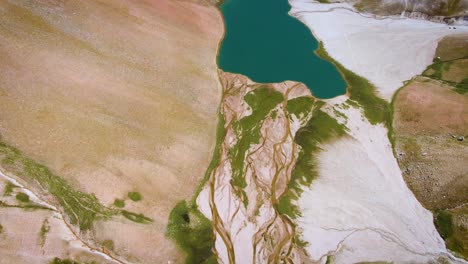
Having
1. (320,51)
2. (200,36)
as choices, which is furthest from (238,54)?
(320,51)

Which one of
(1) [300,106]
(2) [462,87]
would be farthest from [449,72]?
(1) [300,106]

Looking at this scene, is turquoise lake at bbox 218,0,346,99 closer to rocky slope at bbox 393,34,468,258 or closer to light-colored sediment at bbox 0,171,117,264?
rocky slope at bbox 393,34,468,258

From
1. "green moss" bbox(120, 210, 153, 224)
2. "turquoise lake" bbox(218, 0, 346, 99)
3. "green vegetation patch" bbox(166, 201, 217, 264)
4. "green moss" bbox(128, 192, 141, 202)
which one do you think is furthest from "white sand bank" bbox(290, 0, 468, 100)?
"green moss" bbox(120, 210, 153, 224)

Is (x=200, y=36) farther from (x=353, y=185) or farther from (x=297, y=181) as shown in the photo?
(x=353, y=185)

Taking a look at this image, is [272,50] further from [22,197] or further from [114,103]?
[22,197]

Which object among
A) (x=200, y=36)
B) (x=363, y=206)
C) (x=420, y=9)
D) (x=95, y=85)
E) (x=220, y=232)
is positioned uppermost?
(x=420, y=9)

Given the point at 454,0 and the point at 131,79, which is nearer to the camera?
the point at 131,79

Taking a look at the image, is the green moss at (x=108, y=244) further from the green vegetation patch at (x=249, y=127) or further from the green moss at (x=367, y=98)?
the green moss at (x=367, y=98)

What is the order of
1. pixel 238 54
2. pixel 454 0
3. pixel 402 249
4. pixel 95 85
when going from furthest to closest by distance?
pixel 454 0 → pixel 238 54 → pixel 95 85 → pixel 402 249
